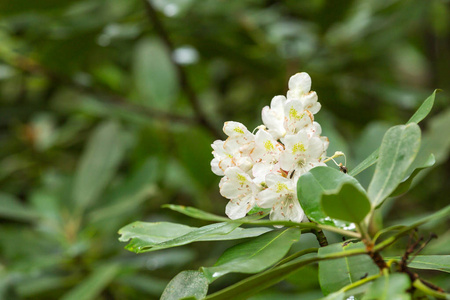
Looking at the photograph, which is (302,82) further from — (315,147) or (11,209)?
(11,209)

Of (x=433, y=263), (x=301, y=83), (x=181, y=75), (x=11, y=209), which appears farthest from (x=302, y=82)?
(x=11, y=209)

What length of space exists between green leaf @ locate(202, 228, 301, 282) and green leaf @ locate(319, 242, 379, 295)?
5cm

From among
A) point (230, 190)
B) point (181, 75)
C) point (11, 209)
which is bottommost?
point (230, 190)

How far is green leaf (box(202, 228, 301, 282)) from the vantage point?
60 centimetres

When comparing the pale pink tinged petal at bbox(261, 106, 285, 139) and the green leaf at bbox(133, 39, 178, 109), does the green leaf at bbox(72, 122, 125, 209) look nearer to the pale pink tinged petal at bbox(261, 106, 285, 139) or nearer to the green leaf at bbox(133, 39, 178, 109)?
the green leaf at bbox(133, 39, 178, 109)

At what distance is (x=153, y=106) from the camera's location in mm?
2164

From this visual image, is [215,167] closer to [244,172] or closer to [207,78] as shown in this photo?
[244,172]

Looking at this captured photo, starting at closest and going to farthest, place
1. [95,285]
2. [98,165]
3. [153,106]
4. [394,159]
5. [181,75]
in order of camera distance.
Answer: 1. [394,159]
2. [95,285]
3. [181,75]
4. [98,165]
5. [153,106]

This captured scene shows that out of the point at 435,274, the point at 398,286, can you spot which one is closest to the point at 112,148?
the point at 435,274

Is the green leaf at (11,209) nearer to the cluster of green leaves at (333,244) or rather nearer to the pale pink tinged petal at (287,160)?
the cluster of green leaves at (333,244)

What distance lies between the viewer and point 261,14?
6.84 ft

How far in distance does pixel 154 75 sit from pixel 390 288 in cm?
183

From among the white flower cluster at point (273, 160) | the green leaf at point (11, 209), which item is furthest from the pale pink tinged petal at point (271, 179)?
the green leaf at point (11, 209)

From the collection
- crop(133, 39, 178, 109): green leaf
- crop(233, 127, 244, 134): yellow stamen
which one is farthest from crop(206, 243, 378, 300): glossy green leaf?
crop(133, 39, 178, 109): green leaf
